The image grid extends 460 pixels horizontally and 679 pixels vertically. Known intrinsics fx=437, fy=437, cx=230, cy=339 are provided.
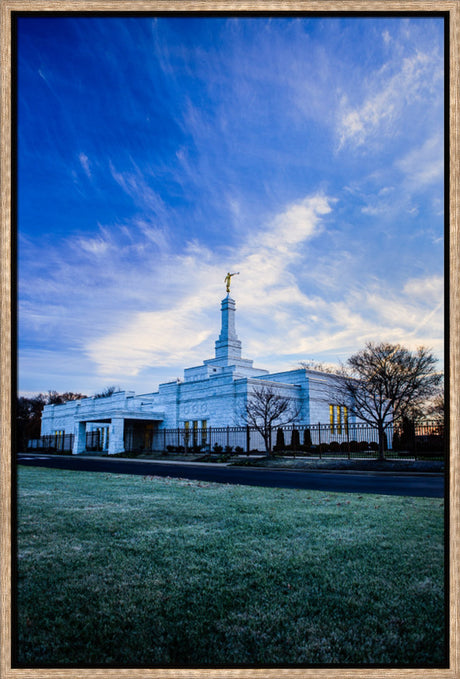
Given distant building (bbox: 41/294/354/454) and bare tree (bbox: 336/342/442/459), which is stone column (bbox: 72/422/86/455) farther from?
bare tree (bbox: 336/342/442/459)

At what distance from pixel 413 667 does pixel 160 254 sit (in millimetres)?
3747

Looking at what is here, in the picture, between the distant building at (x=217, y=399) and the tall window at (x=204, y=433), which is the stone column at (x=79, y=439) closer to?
the distant building at (x=217, y=399)

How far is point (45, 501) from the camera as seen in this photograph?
7363mm

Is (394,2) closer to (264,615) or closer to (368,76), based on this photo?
(368,76)

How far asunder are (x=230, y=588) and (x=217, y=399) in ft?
93.0

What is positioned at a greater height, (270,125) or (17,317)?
(270,125)

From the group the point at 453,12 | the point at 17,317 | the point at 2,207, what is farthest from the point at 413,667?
the point at 453,12

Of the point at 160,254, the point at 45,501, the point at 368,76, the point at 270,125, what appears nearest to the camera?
the point at 368,76

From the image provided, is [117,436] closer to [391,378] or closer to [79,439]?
[79,439]

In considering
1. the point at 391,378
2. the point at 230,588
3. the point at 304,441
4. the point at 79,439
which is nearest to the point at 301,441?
the point at 304,441

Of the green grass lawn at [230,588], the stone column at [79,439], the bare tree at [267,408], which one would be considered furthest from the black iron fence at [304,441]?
the green grass lawn at [230,588]

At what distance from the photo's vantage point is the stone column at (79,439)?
124ft

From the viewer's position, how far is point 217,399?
1234 inches

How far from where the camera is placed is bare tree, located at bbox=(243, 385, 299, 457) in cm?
2644
